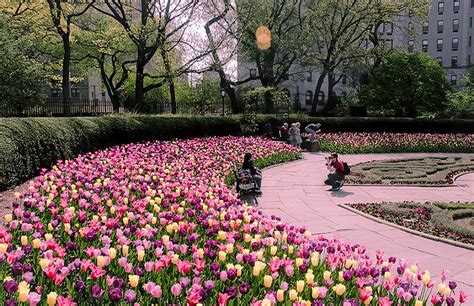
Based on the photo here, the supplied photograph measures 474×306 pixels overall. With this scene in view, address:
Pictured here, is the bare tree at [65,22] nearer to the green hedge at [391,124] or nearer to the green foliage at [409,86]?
the green hedge at [391,124]

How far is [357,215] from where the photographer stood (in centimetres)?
937

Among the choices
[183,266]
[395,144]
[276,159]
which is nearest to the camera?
[183,266]

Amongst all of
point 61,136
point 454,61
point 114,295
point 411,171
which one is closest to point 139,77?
point 61,136

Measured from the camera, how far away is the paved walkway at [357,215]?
21.4 ft

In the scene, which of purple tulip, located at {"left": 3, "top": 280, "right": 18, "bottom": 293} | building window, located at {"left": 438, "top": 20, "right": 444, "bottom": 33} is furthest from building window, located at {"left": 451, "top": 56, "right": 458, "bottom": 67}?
purple tulip, located at {"left": 3, "top": 280, "right": 18, "bottom": 293}

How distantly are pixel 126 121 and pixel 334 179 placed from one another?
853cm

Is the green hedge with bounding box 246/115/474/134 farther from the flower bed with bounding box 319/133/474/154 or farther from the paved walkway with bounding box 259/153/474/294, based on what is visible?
the paved walkway with bounding box 259/153/474/294

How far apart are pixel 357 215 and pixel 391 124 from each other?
2388cm

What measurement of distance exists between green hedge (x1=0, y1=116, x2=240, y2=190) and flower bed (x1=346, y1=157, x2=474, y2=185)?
26.9 feet

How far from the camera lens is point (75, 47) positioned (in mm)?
36344

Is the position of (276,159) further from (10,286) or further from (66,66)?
(10,286)

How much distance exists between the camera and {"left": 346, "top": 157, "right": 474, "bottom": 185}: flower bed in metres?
14.4

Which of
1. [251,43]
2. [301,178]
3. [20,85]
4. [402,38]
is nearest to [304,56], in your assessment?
[251,43]

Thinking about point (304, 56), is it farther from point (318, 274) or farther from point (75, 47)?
point (318, 274)
